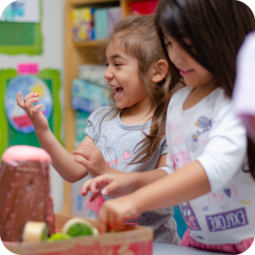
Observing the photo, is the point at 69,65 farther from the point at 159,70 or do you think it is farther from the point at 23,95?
the point at 159,70

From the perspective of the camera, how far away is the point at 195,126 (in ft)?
2.13

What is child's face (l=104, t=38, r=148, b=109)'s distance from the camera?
0.96 metres

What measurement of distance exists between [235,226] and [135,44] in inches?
21.1

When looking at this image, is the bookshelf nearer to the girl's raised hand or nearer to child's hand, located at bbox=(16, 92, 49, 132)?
child's hand, located at bbox=(16, 92, 49, 132)

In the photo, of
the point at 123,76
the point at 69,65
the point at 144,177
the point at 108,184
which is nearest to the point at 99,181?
the point at 108,184

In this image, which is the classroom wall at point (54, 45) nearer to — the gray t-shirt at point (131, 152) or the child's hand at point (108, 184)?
the gray t-shirt at point (131, 152)

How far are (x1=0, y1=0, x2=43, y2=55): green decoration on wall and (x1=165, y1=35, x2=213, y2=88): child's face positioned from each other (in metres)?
1.68

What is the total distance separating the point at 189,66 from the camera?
61 centimetres

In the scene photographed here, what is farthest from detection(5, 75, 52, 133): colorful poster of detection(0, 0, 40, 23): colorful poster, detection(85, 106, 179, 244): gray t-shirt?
detection(85, 106, 179, 244): gray t-shirt

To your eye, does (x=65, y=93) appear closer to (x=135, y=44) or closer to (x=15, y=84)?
(x=15, y=84)

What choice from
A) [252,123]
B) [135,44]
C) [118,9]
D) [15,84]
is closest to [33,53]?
[15,84]

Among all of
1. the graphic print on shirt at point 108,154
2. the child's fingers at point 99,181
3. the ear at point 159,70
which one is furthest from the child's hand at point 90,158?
the ear at point 159,70

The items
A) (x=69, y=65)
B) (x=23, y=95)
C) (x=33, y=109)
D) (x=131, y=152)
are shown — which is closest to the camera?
(x=33, y=109)

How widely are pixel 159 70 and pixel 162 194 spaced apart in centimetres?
52
